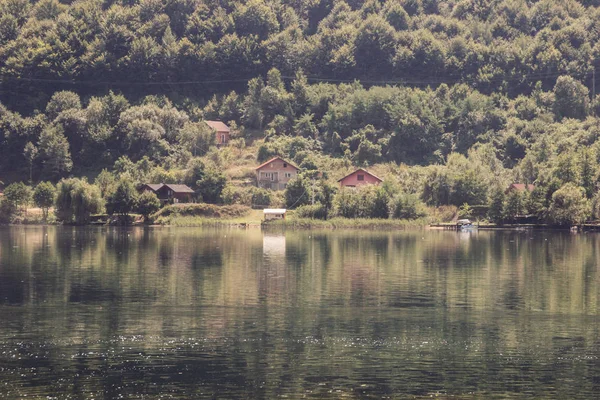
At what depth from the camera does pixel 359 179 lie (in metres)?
146

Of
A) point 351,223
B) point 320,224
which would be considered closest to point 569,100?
point 351,223

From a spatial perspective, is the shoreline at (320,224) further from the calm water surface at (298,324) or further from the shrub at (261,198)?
the calm water surface at (298,324)

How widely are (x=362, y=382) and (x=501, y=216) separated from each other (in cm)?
9181

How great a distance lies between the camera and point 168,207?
5197 inches

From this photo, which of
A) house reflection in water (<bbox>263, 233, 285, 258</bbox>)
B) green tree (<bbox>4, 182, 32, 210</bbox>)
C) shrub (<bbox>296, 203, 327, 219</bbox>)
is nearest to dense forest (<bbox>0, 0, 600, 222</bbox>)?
shrub (<bbox>296, 203, 327, 219</bbox>)

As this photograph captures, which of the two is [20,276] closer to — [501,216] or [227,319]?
[227,319]

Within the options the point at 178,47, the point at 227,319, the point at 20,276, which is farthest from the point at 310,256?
the point at 178,47

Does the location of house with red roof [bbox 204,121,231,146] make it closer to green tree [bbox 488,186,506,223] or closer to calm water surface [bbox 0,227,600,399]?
green tree [bbox 488,186,506,223]

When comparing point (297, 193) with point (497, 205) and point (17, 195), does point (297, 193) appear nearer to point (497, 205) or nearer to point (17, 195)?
point (497, 205)

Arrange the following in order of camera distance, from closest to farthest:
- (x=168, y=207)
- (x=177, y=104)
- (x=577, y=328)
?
(x=577, y=328) → (x=168, y=207) → (x=177, y=104)

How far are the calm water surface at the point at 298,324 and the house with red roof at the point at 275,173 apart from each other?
6069 centimetres

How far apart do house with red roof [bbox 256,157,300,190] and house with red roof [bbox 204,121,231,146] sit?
21.3 meters

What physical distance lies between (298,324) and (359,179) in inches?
Result: 3854

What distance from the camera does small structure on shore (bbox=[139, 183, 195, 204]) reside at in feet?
445
